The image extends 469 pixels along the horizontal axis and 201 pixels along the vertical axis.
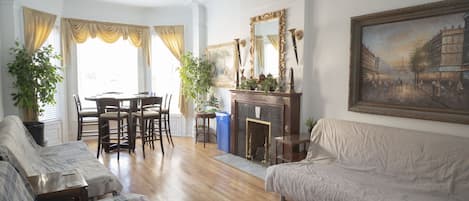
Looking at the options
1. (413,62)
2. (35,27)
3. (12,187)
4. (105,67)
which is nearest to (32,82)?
(35,27)

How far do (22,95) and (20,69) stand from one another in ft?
1.28

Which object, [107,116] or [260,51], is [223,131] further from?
[107,116]

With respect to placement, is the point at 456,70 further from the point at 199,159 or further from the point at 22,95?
the point at 22,95

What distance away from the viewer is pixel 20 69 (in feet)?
14.3

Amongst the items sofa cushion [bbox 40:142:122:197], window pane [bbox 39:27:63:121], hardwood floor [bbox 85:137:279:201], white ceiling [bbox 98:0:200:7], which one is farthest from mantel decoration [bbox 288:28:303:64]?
window pane [bbox 39:27:63:121]

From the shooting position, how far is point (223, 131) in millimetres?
5207

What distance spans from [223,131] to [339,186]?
294cm

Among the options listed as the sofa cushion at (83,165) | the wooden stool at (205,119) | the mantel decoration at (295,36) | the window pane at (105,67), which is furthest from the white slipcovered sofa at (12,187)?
the window pane at (105,67)

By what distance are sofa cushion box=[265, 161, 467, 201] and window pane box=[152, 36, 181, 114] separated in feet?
13.1

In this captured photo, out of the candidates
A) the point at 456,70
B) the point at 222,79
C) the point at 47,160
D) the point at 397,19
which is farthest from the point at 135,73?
the point at 456,70

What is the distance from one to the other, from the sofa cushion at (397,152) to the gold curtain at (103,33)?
452cm

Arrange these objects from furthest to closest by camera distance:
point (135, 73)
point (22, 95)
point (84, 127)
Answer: point (135, 73)
point (84, 127)
point (22, 95)

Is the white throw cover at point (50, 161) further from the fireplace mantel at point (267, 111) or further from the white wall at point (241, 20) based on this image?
the white wall at point (241, 20)

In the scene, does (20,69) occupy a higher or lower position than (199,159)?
higher
